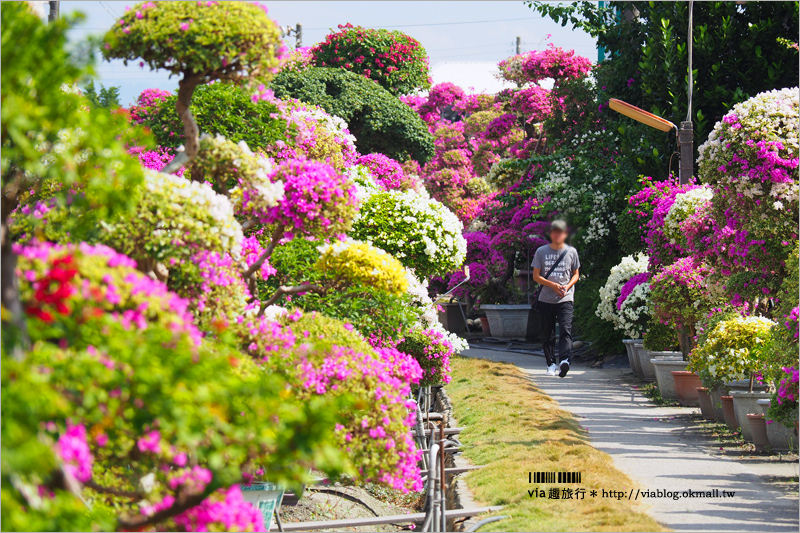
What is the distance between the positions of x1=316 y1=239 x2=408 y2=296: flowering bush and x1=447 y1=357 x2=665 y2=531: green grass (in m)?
1.73

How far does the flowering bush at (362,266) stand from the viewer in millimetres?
5480

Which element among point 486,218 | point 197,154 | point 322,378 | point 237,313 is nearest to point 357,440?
point 322,378

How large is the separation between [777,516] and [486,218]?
1413cm

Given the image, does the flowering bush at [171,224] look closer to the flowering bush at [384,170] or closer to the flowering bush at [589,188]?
the flowering bush at [384,170]

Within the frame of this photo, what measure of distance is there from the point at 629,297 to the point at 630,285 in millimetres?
187

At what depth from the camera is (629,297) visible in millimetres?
12516

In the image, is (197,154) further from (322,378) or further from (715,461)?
(715,461)

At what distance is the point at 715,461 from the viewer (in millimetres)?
7121

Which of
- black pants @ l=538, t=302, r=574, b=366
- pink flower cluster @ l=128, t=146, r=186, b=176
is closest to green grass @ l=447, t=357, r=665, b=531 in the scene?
black pants @ l=538, t=302, r=574, b=366

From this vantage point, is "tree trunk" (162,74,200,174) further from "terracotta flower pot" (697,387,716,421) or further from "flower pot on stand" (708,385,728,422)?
"terracotta flower pot" (697,387,716,421)

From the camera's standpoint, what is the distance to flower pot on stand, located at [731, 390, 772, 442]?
25.0 feet

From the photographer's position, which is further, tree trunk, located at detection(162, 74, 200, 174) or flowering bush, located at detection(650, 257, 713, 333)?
flowering bush, located at detection(650, 257, 713, 333)

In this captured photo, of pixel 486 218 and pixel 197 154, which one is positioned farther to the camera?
pixel 486 218

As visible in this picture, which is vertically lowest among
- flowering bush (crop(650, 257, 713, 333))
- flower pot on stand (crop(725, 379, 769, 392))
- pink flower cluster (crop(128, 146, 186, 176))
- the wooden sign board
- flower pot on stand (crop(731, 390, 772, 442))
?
the wooden sign board
